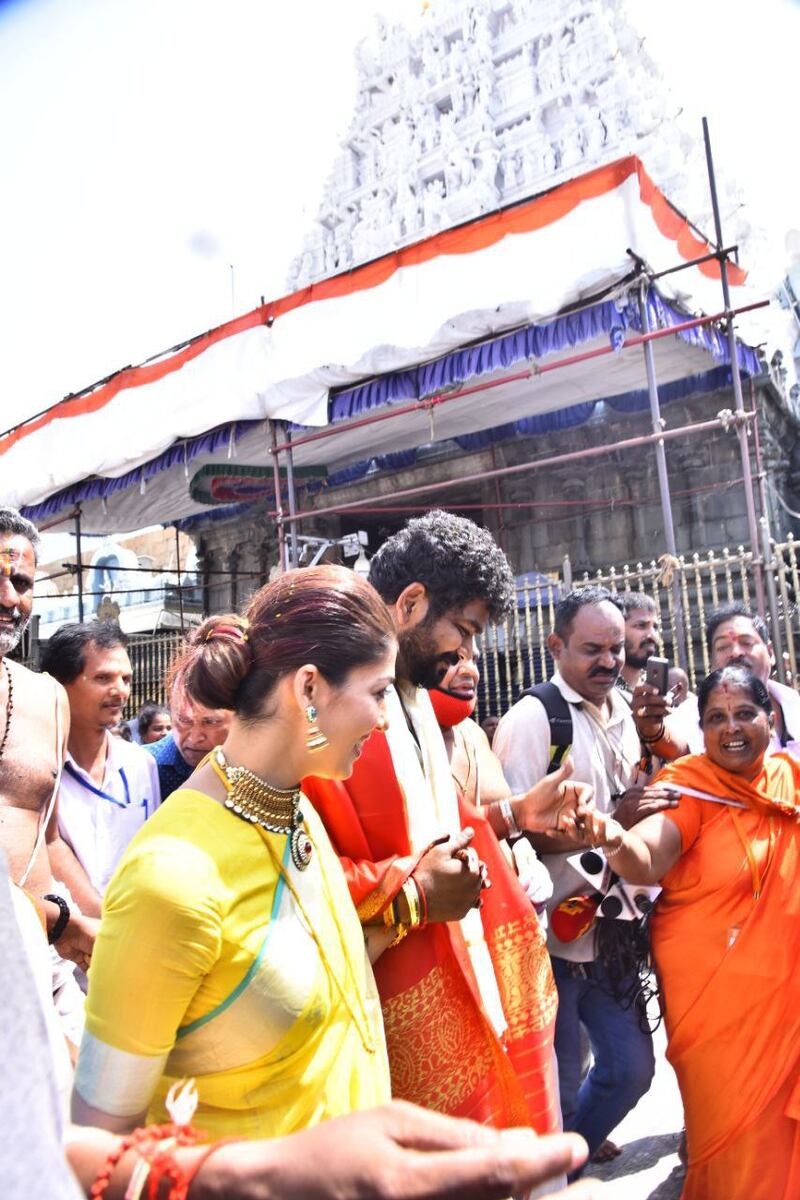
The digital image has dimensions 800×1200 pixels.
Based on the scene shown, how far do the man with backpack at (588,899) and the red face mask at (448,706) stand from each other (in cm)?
Answer: 61

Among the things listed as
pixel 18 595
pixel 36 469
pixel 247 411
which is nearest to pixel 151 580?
pixel 36 469

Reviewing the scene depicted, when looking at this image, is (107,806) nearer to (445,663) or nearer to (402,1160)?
(445,663)

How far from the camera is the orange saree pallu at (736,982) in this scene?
244 cm

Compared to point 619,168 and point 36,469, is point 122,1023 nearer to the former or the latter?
point 619,168

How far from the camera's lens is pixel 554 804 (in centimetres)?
219

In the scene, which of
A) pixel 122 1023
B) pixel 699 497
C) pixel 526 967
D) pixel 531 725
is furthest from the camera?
pixel 699 497

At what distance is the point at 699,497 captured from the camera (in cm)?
1090

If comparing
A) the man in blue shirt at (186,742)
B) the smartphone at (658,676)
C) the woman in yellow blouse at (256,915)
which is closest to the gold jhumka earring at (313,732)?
the woman in yellow blouse at (256,915)

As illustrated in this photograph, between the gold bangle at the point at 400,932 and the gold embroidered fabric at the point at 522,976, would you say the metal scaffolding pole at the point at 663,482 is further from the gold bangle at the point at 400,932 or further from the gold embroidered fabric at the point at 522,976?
the gold bangle at the point at 400,932

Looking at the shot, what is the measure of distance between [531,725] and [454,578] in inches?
42.2

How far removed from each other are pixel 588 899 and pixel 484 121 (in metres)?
17.2

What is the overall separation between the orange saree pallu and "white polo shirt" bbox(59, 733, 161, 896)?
1877 millimetres

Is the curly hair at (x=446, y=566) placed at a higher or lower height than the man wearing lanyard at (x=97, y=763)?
higher

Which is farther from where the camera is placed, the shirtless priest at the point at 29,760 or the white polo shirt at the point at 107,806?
the white polo shirt at the point at 107,806
